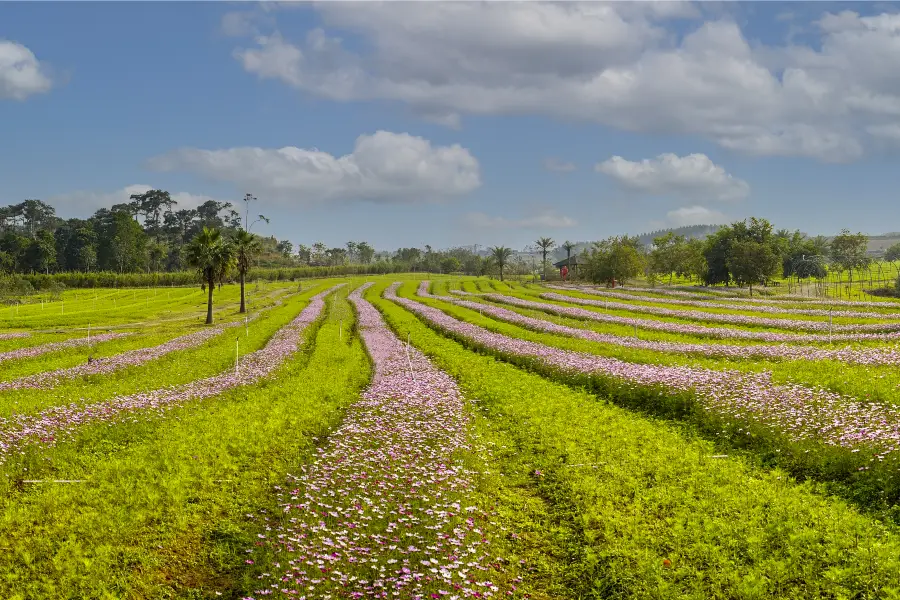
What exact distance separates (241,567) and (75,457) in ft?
24.9

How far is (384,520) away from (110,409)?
39.6 feet

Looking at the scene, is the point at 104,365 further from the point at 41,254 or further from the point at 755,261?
the point at 41,254

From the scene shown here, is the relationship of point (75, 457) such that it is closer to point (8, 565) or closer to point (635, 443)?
point (8, 565)

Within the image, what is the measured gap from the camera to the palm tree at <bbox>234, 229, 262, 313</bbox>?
71.4 meters

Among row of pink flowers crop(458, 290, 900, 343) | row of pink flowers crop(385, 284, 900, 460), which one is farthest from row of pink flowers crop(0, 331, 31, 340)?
row of pink flowers crop(458, 290, 900, 343)

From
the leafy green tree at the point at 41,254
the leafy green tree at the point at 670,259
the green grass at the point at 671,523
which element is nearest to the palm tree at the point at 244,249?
the green grass at the point at 671,523

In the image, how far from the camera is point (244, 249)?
236 feet

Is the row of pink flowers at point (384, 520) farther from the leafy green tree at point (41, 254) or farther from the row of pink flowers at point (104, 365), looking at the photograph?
the leafy green tree at point (41, 254)

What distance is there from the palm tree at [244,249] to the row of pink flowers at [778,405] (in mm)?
54317

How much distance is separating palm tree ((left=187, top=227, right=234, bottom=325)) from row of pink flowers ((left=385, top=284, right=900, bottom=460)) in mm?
46916

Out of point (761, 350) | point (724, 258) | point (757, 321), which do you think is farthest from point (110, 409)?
point (724, 258)

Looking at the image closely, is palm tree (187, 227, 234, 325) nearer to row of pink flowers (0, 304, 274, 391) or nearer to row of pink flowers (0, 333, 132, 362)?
row of pink flowers (0, 333, 132, 362)

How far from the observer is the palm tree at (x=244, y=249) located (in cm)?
7144

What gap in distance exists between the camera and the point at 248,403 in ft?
69.7
